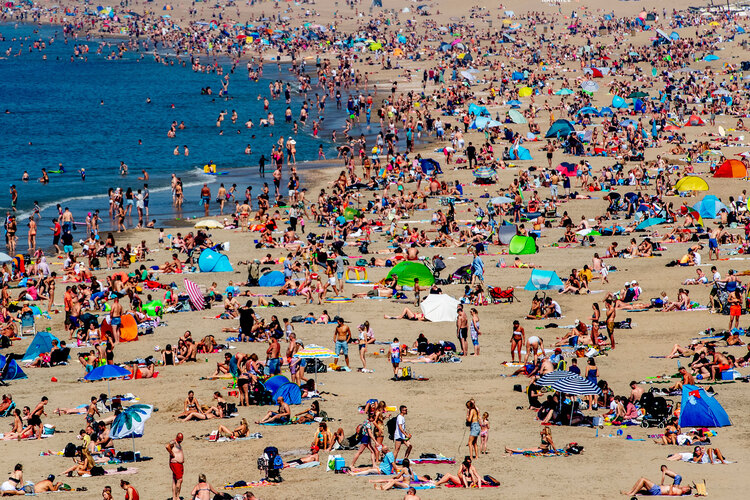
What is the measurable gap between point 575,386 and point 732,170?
82.3 feet

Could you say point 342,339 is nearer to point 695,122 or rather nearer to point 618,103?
point 695,122

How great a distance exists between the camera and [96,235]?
3516cm

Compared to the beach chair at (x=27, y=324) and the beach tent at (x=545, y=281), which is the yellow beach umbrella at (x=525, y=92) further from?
the beach chair at (x=27, y=324)

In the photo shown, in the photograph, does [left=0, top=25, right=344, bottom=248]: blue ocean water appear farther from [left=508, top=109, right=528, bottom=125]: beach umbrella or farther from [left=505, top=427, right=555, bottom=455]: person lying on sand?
[left=505, top=427, right=555, bottom=455]: person lying on sand

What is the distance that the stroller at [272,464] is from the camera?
16.0 metres

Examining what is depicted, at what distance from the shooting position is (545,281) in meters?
27.7

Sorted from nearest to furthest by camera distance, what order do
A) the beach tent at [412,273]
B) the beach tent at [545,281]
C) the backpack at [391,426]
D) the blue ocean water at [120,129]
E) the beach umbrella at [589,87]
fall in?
1. the backpack at [391,426]
2. the beach tent at [545,281]
3. the beach tent at [412,273]
4. the blue ocean water at [120,129]
5. the beach umbrella at [589,87]

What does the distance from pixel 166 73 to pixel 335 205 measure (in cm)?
5668

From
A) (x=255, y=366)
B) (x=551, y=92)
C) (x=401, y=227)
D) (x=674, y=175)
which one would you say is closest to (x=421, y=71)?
(x=551, y=92)

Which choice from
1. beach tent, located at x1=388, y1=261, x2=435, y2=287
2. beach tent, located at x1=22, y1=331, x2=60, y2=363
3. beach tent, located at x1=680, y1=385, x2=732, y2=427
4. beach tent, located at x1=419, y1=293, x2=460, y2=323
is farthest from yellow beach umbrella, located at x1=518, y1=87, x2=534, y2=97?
beach tent, located at x1=680, y1=385, x2=732, y2=427

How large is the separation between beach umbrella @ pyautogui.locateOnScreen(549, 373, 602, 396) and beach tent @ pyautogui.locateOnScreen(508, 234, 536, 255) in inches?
532

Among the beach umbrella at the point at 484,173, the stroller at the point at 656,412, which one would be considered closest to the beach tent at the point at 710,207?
the beach umbrella at the point at 484,173

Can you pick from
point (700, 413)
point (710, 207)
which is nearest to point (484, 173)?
A: point (710, 207)

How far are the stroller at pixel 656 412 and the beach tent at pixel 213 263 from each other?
52.5ft
